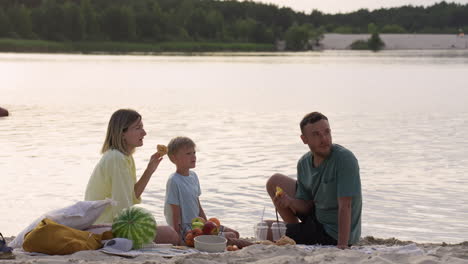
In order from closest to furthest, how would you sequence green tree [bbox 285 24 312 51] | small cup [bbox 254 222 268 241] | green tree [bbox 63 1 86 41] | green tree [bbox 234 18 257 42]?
small cup [bbox 254 222 268 241], green tree [bbox 63 1 86 41], green tree [bbox 285 24 312 51], green tree [bbox 234 18 257 42]

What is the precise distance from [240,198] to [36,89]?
19068 millimetres

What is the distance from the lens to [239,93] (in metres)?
25.5

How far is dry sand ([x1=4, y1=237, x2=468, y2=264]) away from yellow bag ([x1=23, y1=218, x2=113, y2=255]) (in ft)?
0.33

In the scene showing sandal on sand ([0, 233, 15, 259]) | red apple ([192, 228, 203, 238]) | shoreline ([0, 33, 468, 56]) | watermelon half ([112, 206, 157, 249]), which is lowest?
shoreline ([0, 33, 468, 56])

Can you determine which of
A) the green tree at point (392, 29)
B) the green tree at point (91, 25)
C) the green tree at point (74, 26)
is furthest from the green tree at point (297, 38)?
the green tree at point (74, 26)

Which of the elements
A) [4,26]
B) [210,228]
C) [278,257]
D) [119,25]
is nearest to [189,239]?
[210,228]

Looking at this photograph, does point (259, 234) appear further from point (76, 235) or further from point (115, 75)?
point (115, 75)

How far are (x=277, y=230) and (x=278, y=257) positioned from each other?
0.92m

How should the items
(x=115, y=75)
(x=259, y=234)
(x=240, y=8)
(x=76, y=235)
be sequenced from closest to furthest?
(x=76, y=235) < (x=259, y=234) < (x=115, y=75) < (x=240, y=8)

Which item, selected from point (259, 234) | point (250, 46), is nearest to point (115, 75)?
point (259, 234)

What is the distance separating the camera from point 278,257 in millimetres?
4934

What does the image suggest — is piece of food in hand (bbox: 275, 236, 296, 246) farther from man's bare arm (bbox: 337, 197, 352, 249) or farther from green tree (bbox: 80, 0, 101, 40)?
green tree (bbox: 80, 0, 101, 40)

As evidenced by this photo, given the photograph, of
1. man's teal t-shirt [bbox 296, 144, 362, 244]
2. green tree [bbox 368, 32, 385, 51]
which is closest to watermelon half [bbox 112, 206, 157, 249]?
man's teal t-shirt [bbox 296, 144, 362, 244]

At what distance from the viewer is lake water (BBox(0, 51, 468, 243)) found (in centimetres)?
802
